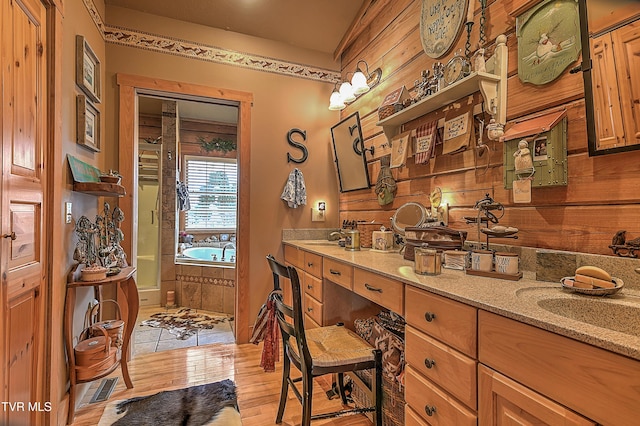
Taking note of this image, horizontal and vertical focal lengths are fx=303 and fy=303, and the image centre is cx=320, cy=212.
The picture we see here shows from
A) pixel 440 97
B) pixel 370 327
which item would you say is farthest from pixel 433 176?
pixel 370 327

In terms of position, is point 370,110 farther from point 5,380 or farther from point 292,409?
point 5,380

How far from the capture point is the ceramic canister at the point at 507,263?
4.03ft

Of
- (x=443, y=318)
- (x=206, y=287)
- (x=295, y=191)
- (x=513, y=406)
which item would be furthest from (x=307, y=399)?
(x=206, y=287)

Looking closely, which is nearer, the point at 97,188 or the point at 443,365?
the point at 443,365

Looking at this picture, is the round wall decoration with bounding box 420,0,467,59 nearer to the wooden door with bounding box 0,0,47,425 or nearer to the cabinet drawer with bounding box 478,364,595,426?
the cabinet drawer with bounding box 478,364,595,426

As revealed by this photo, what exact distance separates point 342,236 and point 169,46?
2.26 m

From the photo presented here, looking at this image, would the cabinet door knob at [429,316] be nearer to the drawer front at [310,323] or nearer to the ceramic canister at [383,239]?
the ceramic canister at [383,239]

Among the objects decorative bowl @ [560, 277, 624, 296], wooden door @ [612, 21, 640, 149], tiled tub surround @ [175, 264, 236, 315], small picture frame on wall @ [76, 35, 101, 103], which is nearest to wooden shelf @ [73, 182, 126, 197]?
small picture frame on wall @ [76, 35, 101, 103]

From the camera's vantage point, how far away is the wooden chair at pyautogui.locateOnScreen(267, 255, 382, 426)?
1.42 m

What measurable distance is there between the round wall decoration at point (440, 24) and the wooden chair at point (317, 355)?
5.17ft

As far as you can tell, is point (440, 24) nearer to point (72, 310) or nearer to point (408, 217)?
point (408, 217)

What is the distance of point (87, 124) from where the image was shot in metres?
2.00

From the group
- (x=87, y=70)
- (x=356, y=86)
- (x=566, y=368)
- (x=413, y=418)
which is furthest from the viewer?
(x=356, y=86)

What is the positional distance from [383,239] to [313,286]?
0.62 meters
